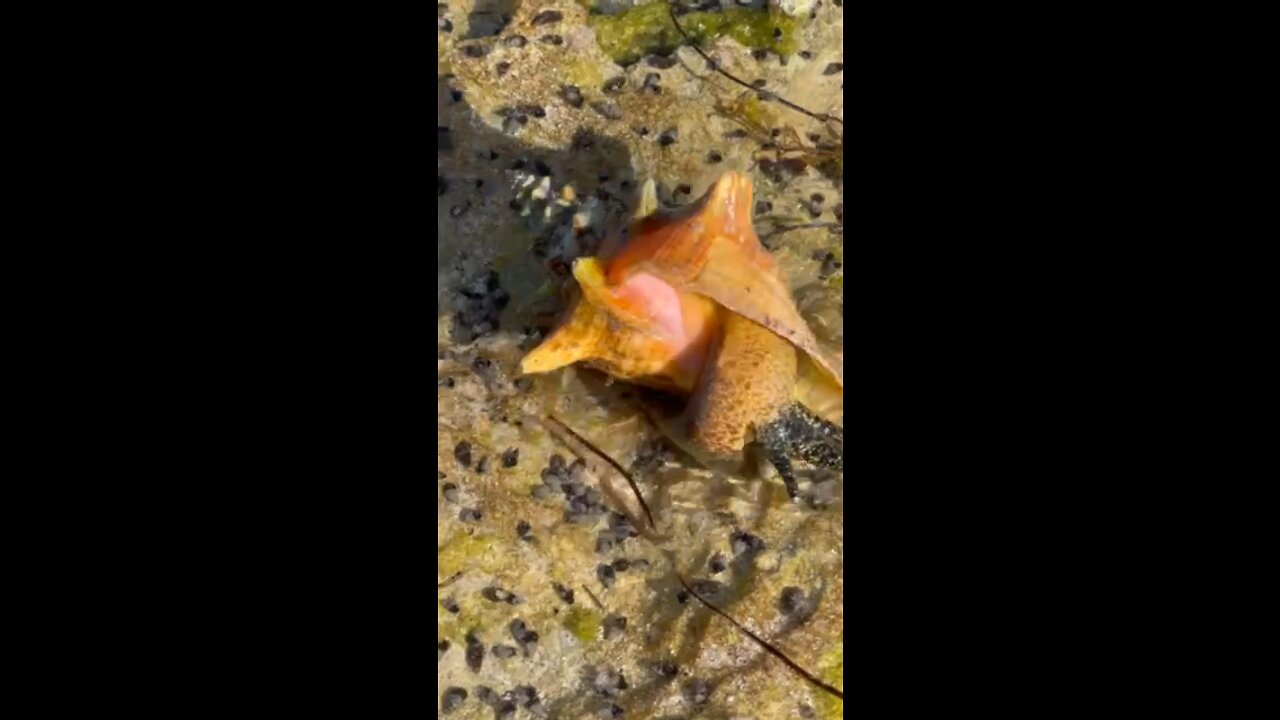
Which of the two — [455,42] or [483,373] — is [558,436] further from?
[455,42]

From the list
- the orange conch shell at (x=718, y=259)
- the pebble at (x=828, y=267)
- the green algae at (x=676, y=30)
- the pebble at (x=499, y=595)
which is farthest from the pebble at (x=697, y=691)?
the green algae at (x=676, y=30)

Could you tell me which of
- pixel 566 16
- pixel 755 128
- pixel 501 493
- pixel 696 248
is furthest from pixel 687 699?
pixel 566 16

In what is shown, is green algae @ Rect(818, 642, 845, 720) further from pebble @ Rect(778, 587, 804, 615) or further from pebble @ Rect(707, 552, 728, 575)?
pebble @ Rect(707, 552, 728, 575)

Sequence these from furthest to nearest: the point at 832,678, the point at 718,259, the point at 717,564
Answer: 1. the point at 717,564
2. the point at 832,678
3. the point at 718,259

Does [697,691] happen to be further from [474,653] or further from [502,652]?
[474,653]

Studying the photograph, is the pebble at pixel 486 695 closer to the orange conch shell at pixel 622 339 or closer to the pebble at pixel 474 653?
the pebble at pixel 474 653

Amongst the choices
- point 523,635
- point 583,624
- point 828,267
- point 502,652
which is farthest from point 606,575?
point 828,267
